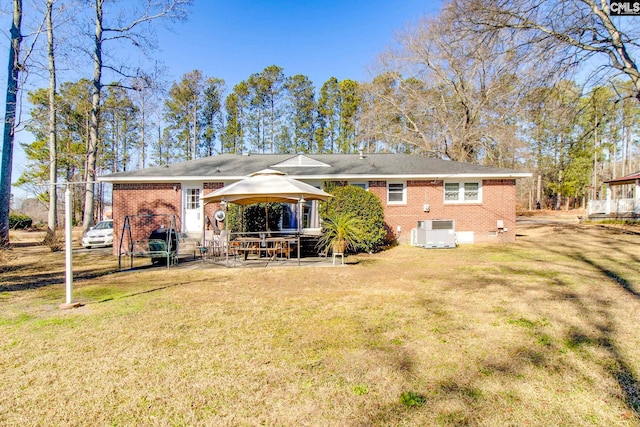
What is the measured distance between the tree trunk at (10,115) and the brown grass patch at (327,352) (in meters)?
8.81

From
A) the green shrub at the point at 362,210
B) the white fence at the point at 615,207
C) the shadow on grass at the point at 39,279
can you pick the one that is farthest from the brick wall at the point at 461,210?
the white fence at the point at 615,207

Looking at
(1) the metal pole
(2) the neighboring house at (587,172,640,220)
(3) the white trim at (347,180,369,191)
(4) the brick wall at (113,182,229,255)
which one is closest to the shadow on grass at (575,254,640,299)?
(3) the white trim at (347,180,369,191)

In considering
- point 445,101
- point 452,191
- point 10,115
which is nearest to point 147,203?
point 10,115

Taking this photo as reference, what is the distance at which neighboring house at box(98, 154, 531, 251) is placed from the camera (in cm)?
1366

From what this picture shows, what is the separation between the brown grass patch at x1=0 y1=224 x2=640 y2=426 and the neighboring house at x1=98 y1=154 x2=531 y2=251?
676 centimetres

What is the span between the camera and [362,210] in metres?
11.6

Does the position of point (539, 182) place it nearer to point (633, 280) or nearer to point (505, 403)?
point (633, 280)

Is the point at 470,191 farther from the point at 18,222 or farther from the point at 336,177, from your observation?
the point at 18,222

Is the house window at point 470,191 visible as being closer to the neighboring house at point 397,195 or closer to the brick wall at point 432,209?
the neighboring house at point 397,195

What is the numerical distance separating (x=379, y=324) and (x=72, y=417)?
132 inches

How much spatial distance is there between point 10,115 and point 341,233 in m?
14.5

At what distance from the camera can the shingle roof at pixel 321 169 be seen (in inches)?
529

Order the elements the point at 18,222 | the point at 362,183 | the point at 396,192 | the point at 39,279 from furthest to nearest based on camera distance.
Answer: the point at 18,222, the point at 396,192, the point at 362,183, the point at 39,279

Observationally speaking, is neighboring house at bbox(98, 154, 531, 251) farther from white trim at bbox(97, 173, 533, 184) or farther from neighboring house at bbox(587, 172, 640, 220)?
neighboring house at bbox(587, 172, 640, 220)
